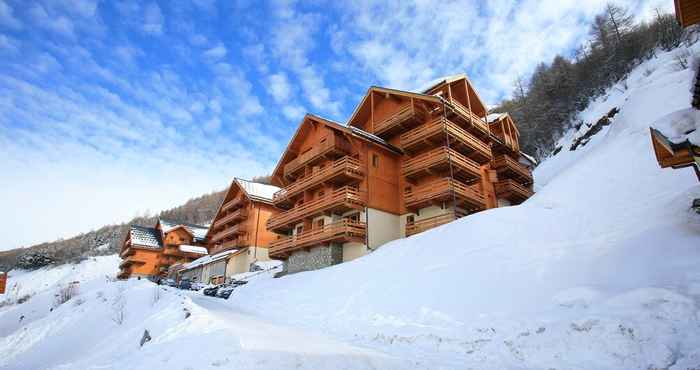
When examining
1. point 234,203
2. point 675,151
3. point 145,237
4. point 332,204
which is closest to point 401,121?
point 332,204

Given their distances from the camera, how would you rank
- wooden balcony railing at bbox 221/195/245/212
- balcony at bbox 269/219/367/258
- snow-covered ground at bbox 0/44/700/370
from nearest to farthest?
1. snow-covered ground at bbox 0/44/700/370
2. balcony at bbox 269/219/367/258
3. wooden balcony railing at bbox 221/195/245/212

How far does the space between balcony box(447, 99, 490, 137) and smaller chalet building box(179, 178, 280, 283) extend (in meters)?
27.7

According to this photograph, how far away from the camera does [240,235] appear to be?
5103 cm

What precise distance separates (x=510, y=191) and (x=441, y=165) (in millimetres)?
10976

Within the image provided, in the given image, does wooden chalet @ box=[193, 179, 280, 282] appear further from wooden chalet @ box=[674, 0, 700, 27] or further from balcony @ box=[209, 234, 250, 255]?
wooden chalet @ box=[674, 0, 700, 27]

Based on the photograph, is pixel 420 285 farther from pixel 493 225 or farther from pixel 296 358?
pixel 296 358

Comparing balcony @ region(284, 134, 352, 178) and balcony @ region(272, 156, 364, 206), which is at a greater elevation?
balcony @ region(284, 134, 352, 178)

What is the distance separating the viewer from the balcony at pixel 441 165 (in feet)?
84.2

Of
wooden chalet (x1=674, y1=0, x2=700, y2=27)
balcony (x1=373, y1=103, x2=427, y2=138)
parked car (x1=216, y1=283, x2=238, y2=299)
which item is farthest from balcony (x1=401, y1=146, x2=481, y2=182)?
wooden chalet (x1=674, y1=0, x2=700, y2=27)

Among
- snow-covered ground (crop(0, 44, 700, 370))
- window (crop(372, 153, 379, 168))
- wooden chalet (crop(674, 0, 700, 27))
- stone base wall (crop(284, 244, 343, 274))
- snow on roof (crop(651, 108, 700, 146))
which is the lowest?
snow-covered ground (crop(0, 44, 700, 370))

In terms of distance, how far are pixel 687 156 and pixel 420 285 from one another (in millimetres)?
8595

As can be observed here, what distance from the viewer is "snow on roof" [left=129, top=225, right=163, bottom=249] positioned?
62.0 metres

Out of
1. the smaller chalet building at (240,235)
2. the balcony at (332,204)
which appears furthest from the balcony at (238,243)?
the balcony at (332,204)

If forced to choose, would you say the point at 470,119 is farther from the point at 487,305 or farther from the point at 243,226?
the point at 243,226
